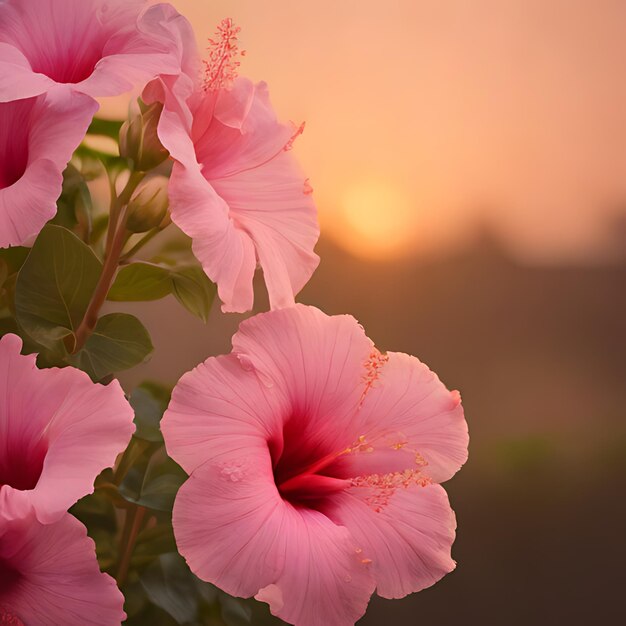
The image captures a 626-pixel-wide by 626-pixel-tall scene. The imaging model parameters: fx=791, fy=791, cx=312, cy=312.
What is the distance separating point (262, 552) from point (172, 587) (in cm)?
20

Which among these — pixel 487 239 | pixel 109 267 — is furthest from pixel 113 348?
pixel 487 239

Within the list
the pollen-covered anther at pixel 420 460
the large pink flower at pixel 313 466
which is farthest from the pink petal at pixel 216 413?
the pollen-covered anther at pixel 420 460

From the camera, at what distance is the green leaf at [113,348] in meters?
0.59

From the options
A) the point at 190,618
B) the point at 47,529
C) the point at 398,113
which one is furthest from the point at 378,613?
the point at 47,529

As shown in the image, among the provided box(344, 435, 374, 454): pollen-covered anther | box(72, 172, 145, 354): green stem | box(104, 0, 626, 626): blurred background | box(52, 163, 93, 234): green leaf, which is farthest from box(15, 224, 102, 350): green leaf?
box(104, 0, 626, 626): blurred background

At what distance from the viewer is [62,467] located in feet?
1.49

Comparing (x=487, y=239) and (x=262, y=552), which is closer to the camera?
(x=262, y=552)

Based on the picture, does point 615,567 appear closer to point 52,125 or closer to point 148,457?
point 148,457

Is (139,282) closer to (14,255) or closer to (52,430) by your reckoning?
(14,255)

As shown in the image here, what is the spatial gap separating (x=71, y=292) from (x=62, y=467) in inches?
6.9

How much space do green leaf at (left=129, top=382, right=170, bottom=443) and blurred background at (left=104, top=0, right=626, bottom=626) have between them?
23.3 inches

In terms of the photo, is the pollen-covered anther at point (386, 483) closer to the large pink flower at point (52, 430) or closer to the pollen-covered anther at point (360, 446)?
the pollen-covered anther at point (360, 446)

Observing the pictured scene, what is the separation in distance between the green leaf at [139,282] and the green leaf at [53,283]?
99mm

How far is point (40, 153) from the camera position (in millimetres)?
486
